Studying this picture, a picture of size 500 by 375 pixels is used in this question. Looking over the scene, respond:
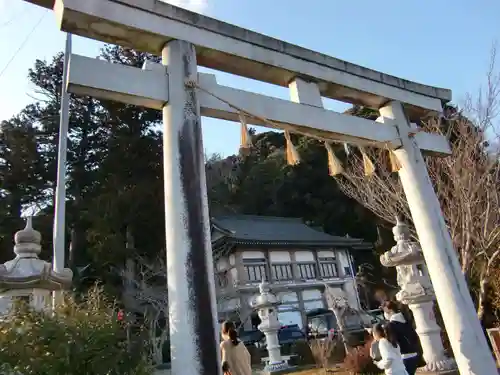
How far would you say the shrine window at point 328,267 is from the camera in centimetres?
2717

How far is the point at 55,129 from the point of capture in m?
20.2

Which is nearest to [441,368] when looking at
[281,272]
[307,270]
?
[281,272]

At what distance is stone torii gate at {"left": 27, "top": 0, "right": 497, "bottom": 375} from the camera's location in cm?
329

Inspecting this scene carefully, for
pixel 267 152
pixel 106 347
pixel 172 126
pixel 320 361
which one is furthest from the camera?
pixel 267 152

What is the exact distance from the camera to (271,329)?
40.6ft

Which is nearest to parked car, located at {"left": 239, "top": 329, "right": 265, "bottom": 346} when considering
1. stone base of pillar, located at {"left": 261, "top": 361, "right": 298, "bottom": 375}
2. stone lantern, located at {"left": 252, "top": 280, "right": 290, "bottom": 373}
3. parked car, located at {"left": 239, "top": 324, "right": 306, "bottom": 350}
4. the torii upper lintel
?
parked car, located at {"left": 239, "top": 324, "right": 306, "bottom": 350}

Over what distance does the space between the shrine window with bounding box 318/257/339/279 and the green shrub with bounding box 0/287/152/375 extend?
976 inches

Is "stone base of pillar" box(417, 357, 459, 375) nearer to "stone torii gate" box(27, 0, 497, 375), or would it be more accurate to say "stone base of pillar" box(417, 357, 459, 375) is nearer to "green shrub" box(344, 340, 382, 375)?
"green shrub" box(344, 340, 382, 375)

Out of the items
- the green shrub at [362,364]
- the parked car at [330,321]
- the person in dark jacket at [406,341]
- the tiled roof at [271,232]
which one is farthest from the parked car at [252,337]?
the person in dark jacket at [406,341]

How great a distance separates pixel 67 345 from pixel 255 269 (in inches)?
866

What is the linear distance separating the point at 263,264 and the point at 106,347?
22.3 meters

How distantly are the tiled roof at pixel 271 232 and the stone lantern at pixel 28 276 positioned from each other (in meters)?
18.0

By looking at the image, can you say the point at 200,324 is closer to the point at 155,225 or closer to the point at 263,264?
the point at 155,225

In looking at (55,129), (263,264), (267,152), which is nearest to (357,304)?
(263,264)
